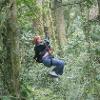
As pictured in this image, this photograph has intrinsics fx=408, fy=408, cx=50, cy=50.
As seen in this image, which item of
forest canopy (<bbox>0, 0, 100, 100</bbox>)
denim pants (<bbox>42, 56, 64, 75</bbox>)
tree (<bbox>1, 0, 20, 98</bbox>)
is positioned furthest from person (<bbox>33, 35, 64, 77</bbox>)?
tree (<bbox>1, 0, 20, 98</bbox>)

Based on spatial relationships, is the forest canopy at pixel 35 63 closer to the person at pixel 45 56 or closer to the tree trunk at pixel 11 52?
the tree trunk at pixel 11 52

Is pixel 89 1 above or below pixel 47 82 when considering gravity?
above

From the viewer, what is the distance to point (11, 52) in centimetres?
814

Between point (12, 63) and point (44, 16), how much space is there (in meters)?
9.66

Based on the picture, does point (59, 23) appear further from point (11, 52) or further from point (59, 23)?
point (11, 52)

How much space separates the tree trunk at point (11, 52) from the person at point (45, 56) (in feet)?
7.37

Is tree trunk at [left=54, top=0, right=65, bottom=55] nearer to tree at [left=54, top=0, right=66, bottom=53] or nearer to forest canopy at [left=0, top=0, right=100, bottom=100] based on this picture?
tree at [left=54, top=0, right=66, bottom=53]

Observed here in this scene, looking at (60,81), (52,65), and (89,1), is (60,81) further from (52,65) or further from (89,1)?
(89,1)

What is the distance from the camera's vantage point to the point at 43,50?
1074 centimetres

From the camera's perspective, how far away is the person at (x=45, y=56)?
10625 mm

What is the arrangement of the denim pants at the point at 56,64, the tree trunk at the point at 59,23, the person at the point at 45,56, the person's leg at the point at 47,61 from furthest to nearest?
the tree trunk at the point at 59,23 < the denim pants at the point at 56,64 < the person's leg at the point at 47,61 < the person at the point at 45,56

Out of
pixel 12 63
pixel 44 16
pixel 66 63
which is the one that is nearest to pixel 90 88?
pixel 12 63

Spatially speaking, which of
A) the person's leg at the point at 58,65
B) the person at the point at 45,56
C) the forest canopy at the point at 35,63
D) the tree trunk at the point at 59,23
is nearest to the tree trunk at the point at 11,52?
the forest canopy at the point at 35,63

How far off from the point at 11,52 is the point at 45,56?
2.79 metres
